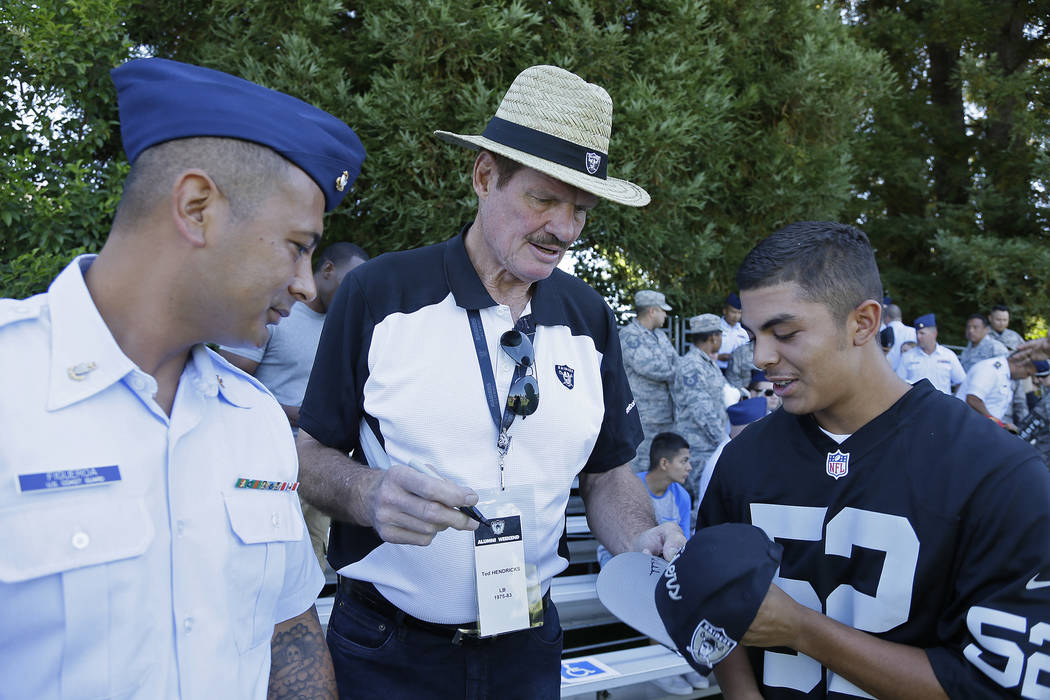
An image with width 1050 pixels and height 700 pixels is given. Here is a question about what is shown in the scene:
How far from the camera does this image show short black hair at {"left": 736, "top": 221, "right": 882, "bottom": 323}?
79.9 inches

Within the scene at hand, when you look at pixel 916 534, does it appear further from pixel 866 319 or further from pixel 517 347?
pixel 517 347

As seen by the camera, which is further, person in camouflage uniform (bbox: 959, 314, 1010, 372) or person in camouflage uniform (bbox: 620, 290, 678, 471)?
person in camouflage uniform (bbox: 959, 314, 1010, 372)

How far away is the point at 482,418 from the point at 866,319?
3.38 feet

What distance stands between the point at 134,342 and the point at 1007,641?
1796mm

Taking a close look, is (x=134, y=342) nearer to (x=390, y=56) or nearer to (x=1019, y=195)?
(x=390, y=56)

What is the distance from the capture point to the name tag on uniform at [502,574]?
6.53 feet

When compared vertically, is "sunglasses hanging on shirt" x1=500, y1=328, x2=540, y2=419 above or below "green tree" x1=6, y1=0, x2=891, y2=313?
below

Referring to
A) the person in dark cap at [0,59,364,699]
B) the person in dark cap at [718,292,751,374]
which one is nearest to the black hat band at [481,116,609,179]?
the person in dark cap at [0,59,364,699]

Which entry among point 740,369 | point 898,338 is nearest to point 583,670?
point 740,369

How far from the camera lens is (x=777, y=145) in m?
9.89

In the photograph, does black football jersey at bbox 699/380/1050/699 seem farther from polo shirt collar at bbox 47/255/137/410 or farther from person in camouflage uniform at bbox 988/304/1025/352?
person in camouflage uniform at bbox 988/304/1025/352

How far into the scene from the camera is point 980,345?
37.6 feet

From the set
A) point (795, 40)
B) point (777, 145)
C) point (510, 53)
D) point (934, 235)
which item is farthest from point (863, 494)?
point (934, 235)

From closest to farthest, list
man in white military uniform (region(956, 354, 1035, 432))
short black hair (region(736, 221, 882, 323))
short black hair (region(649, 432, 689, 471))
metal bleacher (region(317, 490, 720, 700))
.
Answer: short black hair (region(736, 221, 882, 323))
metal bleacher (region(317, 490, 720, 700))
short black hair (region(649, 432, 689, 471))
man in white military uniform (region(956, 354, 1035, 432))
